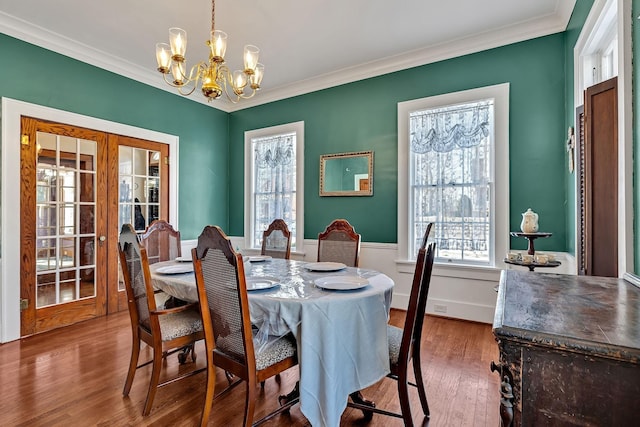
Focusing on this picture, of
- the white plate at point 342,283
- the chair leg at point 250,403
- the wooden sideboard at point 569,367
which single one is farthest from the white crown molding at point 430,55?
the chair leg at point 250,403

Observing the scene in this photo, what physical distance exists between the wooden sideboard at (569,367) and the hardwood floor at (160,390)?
4.12ft

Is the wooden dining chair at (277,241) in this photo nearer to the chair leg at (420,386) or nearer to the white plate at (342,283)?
the white plate at (342,283)

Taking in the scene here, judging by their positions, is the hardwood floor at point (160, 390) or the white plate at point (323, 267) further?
the white plate at point (323, 267)

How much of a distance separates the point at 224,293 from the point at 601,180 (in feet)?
7.32

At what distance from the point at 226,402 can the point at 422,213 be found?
8.95ft

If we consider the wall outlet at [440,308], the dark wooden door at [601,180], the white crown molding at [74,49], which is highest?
the white crown molding at [74,49]

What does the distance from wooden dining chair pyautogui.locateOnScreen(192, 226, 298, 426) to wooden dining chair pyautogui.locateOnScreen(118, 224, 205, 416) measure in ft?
1.29

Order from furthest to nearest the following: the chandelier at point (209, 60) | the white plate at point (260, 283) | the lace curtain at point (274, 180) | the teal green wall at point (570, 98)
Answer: the lace curtain at point (274, 180)
the teal green wall at point (570, 98)
the chandelier at point (209, 60)
the white plate at point (260, 283)

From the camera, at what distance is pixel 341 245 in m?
2.97

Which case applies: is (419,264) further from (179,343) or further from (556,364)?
(179,343)

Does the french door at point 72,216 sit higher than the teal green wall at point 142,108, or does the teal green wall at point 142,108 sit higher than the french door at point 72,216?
the teal green wall at point 142,108

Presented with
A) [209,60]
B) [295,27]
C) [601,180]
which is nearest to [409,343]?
[601,180]

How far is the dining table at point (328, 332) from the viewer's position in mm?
1596

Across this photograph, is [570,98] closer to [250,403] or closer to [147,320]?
[250,403]
